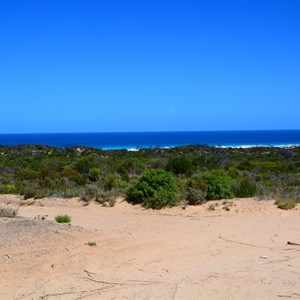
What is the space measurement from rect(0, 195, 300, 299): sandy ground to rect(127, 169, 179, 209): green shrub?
1.76 meters

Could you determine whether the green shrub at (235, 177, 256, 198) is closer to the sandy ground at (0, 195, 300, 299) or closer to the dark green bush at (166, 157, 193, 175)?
the sandy ground at (0, 195, 300, 299)

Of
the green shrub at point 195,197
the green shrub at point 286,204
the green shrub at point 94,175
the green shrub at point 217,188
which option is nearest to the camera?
the green shrub at point 286,204

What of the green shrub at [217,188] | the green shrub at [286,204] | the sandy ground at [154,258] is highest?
the green shrub at [217,188]

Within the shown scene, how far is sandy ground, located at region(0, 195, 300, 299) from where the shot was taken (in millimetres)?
7496

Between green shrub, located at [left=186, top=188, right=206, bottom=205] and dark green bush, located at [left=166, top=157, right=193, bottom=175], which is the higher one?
dark green bush, located at [left=166, top=157, right=193, bottom=175]

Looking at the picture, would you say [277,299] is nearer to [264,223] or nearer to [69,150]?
[264,223]

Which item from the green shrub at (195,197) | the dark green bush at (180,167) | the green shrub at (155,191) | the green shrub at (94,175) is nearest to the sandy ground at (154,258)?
the green shrub at (155,191)

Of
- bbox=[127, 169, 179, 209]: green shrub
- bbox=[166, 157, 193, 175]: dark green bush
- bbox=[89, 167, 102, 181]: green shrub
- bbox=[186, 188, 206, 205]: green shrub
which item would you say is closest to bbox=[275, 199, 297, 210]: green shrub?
bbox=[186, 188, 206, 205]: green shrub

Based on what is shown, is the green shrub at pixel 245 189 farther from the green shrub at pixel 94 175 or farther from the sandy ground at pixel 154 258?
the green shrub at pixel 94 175

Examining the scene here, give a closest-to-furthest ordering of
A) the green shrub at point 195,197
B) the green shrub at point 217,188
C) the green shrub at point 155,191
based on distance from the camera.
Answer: the green shrub at point 155,191, the green shrub at point 195,197, the green shrub at point 217,188

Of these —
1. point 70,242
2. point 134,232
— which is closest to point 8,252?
point 70,242

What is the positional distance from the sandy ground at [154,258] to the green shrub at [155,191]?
5.76 ft

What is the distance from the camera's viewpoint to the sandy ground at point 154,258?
7.50 metres

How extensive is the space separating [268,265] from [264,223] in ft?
15.1
